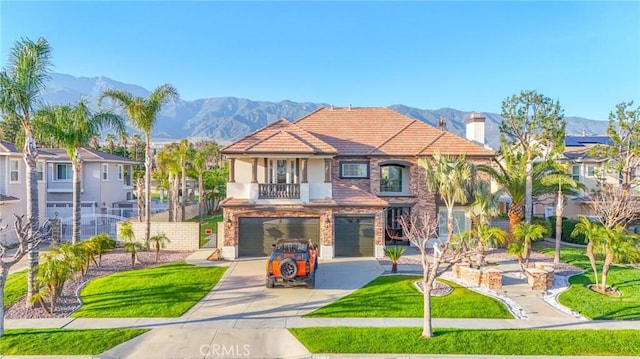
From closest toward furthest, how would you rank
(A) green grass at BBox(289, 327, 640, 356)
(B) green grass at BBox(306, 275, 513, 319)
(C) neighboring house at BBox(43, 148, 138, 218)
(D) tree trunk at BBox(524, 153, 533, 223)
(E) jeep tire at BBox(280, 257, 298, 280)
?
(A) green grass at BBox(289, 327, 640, 356), (B) green grass at BBox(306, 275, 513, 319), (E) jeep tire at BBox(280, 257, 298, 280), (D) tree trunk at BBox(524, 153, 533, 223), (C) neighboring house at BBox(43, 148, 138, 218)

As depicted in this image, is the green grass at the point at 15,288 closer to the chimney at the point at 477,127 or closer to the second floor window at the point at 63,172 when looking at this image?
the second floor window at the point at 63,172

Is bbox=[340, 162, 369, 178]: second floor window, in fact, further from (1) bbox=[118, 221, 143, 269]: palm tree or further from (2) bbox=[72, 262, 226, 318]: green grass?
(1) bbox=[118, 221, 143, 269]: palm tree

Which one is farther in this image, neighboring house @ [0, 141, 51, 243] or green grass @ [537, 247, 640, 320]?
neighboring house @ [0, 141, 51, 243]

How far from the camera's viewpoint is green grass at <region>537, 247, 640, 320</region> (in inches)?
440

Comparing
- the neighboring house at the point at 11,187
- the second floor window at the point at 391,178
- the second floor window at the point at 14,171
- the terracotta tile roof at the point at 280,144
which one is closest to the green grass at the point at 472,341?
the terracotta tile roof at the point at 280,144

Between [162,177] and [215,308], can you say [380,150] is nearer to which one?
[215,308]

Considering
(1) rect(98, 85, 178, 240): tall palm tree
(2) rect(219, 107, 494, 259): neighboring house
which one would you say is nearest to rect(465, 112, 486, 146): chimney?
(2) rect(219, 107, 494, 259): neighboring house

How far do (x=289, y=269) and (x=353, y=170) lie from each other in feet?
33.2

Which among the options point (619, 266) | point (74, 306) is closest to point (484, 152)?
point (619, 266)

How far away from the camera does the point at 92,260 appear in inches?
641

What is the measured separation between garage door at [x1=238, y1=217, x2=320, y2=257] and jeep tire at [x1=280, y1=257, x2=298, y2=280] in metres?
5.83

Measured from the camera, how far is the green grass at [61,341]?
28.0 ft

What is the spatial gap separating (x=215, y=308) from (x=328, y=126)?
14.8 metres

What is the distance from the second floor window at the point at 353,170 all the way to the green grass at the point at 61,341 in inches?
564
